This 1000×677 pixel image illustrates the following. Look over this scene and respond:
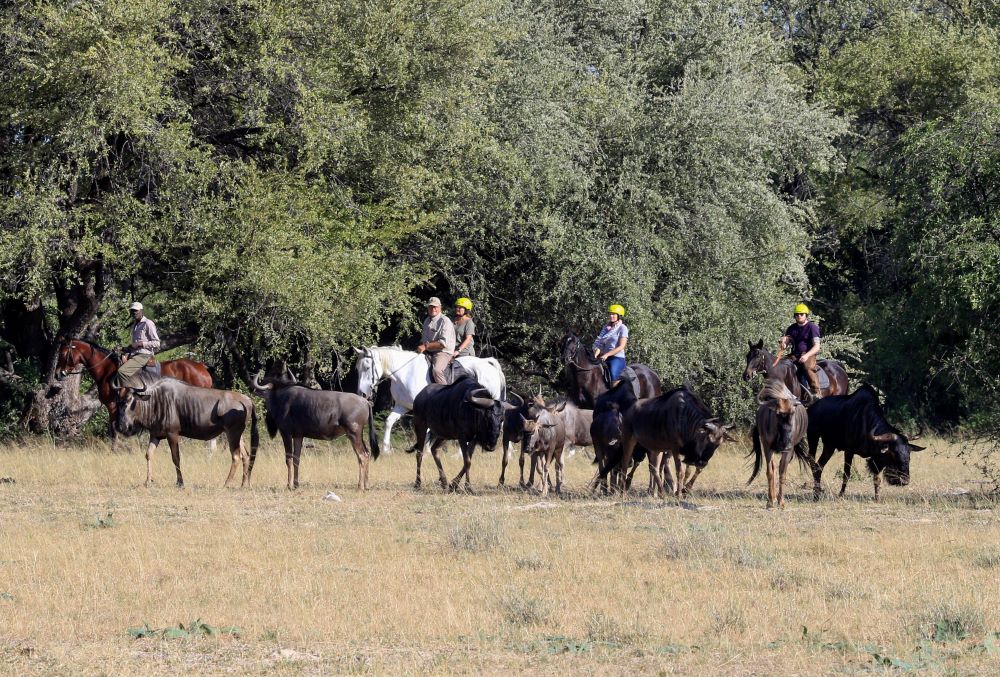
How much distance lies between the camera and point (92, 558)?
13.1 metres

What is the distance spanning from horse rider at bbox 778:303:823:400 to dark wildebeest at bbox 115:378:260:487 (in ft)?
25.2

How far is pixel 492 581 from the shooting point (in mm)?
11992

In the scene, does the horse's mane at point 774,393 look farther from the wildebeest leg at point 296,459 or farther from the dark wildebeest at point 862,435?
the wildebeest leg at point 296,459

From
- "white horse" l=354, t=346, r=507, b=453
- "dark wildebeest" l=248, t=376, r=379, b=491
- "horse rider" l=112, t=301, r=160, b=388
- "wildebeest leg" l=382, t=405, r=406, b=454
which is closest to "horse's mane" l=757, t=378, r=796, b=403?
"dark wildebeest" l=248, t=376, r=379, b=491

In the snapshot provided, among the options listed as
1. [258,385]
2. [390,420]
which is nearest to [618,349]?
[258,385]

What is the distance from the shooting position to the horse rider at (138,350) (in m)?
19.2

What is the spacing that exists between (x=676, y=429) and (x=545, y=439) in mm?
2207

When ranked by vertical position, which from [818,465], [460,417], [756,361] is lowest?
[818,465]

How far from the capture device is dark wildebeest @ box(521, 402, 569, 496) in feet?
60.3

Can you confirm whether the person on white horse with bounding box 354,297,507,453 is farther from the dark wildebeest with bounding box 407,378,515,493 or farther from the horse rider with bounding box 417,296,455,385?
the dark wildebeest with bounding box 407,378,515,493

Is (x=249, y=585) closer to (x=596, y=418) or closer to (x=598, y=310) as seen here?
(x=596, y=418)

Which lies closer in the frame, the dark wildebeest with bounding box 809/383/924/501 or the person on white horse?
the dark wildebeest with bounding box 809/383/924/501

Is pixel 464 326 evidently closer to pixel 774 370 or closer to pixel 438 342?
pixel 438 342

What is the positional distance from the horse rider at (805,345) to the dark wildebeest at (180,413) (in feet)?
25.2
